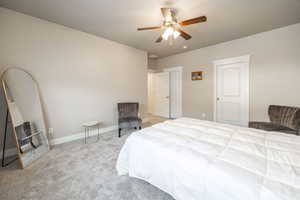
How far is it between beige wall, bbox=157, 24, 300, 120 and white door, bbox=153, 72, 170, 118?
4.74 ft

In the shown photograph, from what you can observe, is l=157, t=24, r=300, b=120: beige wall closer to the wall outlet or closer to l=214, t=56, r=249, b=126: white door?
l=214, t=56, r=249, b=126: white door

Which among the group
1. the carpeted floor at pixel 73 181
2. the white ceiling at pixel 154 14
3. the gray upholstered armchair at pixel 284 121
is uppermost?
the white ceiling at pixel 154 14

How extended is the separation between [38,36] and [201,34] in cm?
372

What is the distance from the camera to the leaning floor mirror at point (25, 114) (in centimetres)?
206

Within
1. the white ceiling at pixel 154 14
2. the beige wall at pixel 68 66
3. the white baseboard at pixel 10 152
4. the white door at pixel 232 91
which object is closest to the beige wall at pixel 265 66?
the white door at pixel 232 91

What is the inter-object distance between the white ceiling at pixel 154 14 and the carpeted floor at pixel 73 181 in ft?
8.85

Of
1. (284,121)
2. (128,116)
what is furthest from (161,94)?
(284,121)

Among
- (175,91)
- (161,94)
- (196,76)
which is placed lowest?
(161,94)

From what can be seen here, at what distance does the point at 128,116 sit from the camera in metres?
3.68

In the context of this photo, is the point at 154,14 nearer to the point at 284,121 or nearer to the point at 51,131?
the point at 51,131

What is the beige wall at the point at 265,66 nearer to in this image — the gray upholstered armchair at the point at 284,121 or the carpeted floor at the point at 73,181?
the gray upholstered armchair at the point at 284,121

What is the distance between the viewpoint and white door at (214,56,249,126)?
11.5 feet

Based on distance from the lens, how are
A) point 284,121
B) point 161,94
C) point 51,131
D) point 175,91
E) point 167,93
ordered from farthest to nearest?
point 161,94, point 167,93, point 175,91, point 51,131, point 284,121

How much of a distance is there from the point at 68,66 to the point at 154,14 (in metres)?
2.24
